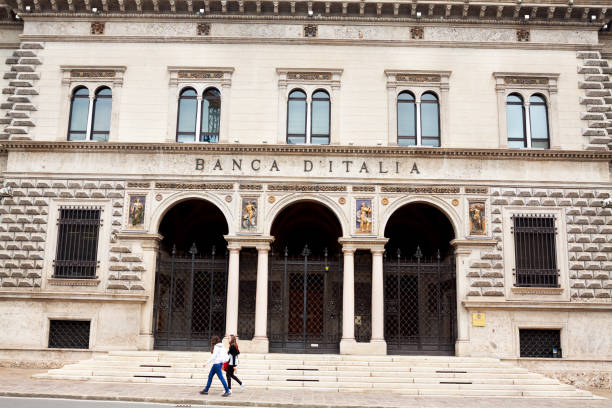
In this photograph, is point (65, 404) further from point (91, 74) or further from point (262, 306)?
point (91, 74)

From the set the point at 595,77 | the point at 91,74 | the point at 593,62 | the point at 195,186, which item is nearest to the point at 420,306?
the point at 195,186

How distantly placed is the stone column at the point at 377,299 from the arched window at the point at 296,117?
18.2ft

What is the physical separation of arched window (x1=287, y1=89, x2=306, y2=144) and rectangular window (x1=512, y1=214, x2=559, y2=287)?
9.14 meters

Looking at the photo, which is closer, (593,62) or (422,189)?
(422,189)

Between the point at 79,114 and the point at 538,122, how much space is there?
19.0 meters

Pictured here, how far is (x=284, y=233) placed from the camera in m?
29.4

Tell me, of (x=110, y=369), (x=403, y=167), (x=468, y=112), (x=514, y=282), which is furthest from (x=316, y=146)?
(x=110, y=369)

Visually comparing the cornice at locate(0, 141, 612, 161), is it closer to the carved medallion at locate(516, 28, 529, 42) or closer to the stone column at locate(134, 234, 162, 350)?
the stone column at locate(134, 234, 162, 350)

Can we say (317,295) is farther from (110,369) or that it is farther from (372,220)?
(110,369)

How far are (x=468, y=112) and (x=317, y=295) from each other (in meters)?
10.6

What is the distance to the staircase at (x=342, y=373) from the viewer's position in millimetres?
18766

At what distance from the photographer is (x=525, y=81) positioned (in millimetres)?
24719

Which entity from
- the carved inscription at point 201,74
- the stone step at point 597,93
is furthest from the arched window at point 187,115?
the stone step at point 597,93

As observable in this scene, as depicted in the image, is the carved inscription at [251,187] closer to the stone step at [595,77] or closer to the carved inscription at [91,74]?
the carved inscription at [91,74]
